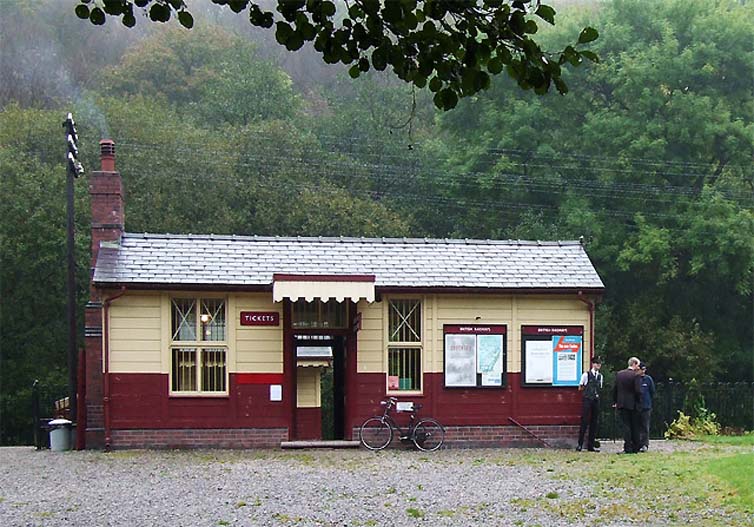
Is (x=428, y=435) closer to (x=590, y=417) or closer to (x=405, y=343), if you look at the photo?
(x=405, y=343)

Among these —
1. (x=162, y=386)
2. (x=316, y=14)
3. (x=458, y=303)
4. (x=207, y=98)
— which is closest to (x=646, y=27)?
(x=207, y=98)

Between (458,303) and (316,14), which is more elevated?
(316,14)

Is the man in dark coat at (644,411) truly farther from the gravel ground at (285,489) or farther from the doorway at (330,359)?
the doorway at (330,359)

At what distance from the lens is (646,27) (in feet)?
132

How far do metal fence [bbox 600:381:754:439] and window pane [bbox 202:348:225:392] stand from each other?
9.61m

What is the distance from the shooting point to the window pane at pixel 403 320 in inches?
822

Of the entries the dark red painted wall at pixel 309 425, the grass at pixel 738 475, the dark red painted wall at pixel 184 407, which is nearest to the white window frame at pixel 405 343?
the dark red painted wall at pixel 184 407

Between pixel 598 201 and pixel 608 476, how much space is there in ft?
82.3

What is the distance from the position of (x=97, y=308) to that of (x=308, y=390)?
168 inches

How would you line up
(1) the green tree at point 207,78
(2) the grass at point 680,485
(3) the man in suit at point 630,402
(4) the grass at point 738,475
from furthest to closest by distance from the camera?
(1) the green tree at point 207,78 < (3) the man in suit at point 630,402 < (4) the grass at point 738,475 < (2) the grass at point 680,485

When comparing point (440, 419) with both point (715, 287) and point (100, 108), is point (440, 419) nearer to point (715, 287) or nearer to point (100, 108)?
point (715, 287)

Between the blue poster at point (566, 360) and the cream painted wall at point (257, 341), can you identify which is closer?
the cream painted wall at point (257, 341)

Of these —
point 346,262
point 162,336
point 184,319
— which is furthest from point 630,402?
point 162,336

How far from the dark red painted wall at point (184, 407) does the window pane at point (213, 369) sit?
184 millimetres
